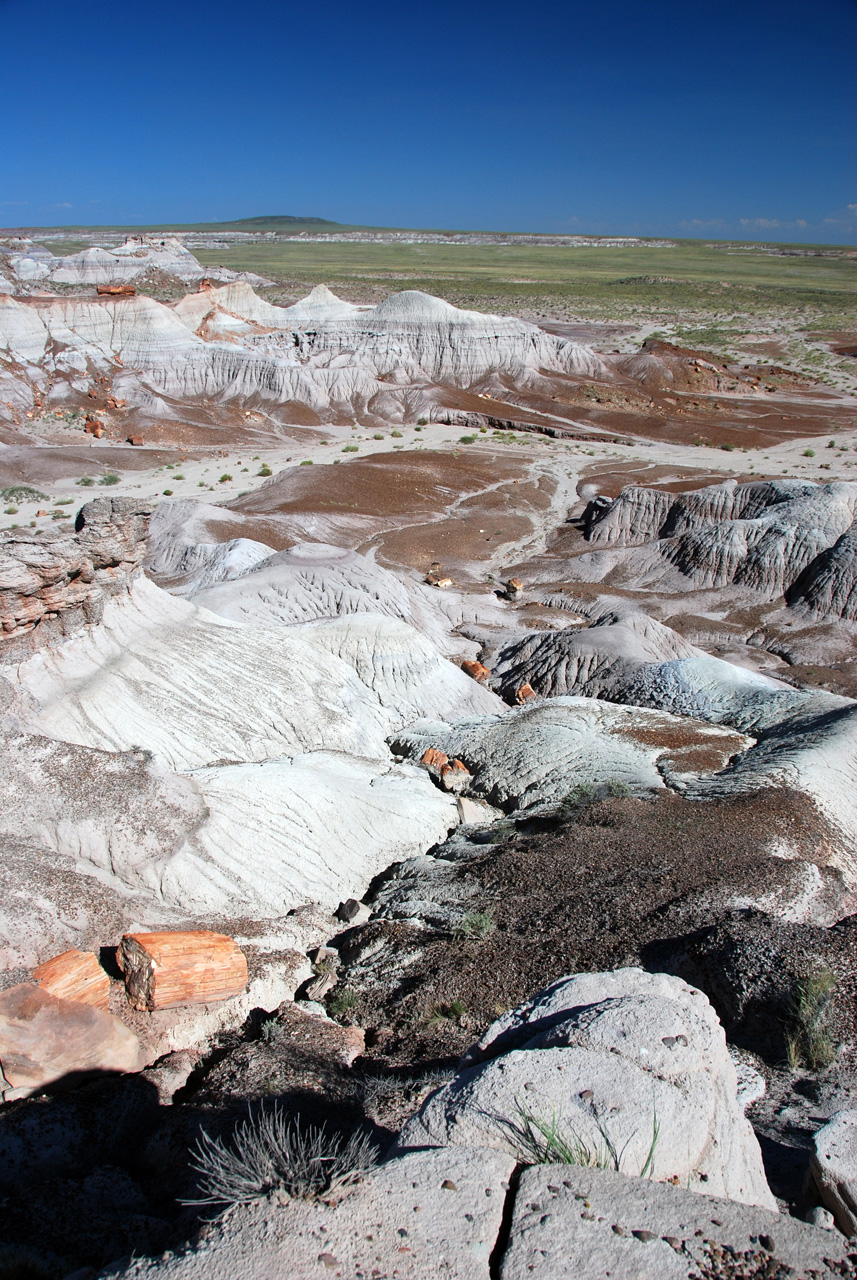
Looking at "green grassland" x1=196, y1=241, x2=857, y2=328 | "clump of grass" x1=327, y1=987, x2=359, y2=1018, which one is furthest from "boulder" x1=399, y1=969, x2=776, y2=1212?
"green grassland" x1=196, y1=241, x2=857, y2=328

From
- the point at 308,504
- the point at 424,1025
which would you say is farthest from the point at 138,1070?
the point at 308,504

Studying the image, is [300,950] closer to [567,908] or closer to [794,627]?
[567,908]

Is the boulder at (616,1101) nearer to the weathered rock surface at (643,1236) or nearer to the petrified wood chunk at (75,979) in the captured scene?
the weathered rock surface at (643,1236)

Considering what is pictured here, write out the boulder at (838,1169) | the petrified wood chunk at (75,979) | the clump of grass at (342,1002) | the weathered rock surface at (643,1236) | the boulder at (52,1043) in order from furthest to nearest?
the clump of grass at (342,1002)
the petrified wood chunk at (75,979)
the boulder at (52,1043)
the boulder at (838,1169)
the weathered rock surface at (643,1236)

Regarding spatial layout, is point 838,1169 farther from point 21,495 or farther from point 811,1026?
point 21,495

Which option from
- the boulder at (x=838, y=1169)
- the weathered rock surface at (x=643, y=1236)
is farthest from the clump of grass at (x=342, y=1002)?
the boulder at (x=838, y=1169)
